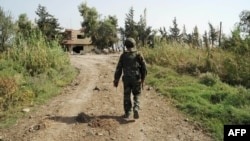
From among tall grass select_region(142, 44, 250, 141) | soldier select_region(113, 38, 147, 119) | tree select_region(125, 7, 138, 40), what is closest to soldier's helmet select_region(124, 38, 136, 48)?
soldier select_region(113, 38, 147, 119)

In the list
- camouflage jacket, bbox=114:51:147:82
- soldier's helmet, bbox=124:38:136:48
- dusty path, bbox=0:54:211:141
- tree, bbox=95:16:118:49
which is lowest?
dusty path, bbox=0:54:211:141

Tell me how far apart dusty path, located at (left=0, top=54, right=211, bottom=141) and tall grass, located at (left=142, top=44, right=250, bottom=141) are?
381 mm

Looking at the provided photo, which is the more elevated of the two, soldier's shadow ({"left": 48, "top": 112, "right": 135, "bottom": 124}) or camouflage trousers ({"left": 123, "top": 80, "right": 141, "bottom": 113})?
camouflage trousers ({"left": 123, "top": 80, "right": 141, "bottom": 113})

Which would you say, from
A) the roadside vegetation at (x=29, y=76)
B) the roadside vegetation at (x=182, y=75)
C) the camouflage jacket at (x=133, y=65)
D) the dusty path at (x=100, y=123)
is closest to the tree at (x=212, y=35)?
the roadside vegetation at (x=182, y=75)

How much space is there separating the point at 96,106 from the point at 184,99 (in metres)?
2.26

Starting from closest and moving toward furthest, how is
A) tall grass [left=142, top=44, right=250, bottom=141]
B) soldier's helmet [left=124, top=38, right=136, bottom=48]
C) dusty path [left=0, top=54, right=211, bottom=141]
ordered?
dusty path [left=0, top=54, right=211, bottom=141] < soldier's helmet [left=124, top=38, right=136, bottom=48] < tall grass [left=142, top=44, right=250, bottom=141]

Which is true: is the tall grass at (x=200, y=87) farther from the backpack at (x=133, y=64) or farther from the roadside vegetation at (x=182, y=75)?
the backpack at (x=133, y=64)

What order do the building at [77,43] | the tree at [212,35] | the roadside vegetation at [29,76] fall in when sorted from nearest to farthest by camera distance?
the roadside vegetation at [29,76] → the tree at [212,35] → the building at [77,43]

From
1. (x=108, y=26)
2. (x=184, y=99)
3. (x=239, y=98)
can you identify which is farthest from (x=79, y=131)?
(x=108, y=26)

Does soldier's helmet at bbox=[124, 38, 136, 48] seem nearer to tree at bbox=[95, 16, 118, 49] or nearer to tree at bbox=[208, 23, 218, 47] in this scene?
tree at bbox=[208, 23, 218, 47]

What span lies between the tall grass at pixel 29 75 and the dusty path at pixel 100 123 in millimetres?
538

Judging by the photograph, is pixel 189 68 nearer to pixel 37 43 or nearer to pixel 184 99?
pixel 184 99

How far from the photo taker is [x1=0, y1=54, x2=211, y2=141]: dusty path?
6418 millimetres

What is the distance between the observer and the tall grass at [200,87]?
7.24 metres
